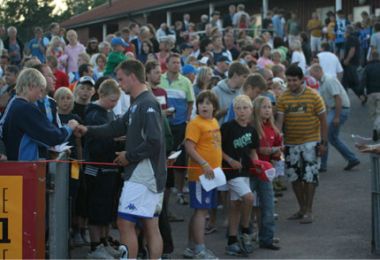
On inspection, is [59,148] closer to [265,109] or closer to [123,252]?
[123,252]

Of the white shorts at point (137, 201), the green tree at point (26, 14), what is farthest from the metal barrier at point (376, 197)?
the green tree at point (26, 14)

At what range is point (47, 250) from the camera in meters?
7.22

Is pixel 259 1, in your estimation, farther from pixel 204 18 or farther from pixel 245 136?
pixel 245 136

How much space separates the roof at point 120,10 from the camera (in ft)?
144

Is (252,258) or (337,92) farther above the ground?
(337,92)

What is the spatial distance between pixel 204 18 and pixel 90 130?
71.5ft

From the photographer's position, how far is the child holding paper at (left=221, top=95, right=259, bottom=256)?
911cm

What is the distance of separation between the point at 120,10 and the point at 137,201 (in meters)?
44.8

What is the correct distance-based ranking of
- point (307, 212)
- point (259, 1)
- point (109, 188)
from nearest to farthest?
1. point (109, 188)
2. point (307, 212)
3. point (259, 1)

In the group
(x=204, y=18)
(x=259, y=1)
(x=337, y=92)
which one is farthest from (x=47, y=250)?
(x=259, y=1)

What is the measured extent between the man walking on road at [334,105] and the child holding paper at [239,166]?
4645 millimetres

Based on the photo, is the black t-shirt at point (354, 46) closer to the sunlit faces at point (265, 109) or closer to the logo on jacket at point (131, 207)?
the sunlit faces at point (265, 109)

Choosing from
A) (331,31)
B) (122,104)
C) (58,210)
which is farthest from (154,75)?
(331,31)

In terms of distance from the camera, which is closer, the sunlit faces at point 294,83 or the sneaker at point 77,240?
the sneaker at point 77,240
